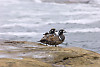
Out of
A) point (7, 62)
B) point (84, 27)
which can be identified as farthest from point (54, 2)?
point (7, 62)

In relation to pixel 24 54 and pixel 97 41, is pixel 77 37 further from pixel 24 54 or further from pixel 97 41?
pixel 24 54

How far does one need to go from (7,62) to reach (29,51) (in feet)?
5.05

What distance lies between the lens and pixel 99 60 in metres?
5.26

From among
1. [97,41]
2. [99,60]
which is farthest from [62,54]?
[97,41]

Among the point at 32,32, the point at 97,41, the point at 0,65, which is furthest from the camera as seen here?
the point at 32,32

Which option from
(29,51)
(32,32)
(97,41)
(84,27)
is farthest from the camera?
(84,27)

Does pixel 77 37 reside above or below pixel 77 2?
below

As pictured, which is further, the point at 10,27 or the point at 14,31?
the point at 10,27

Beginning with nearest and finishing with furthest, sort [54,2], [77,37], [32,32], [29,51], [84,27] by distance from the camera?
[29,51] → [77,37] → [32,32] → [84,27] → [54,2]

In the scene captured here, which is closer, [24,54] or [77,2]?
[24,54]

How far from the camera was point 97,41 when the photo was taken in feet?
29.8

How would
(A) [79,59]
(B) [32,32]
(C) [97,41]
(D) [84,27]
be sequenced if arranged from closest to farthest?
(A) [79,59], (C) [97,41], (B) [32,32], (D) [84,27]

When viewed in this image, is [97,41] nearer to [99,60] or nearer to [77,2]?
[99,60]

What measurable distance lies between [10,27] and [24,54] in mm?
6476
